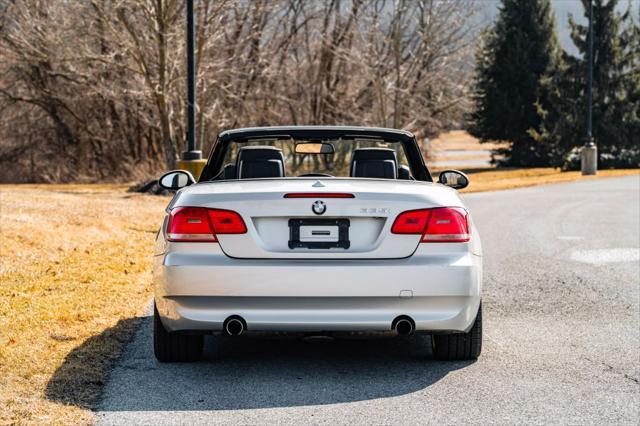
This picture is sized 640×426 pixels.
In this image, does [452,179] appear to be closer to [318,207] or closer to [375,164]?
[375,164]

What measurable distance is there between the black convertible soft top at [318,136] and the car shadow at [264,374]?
1221mm

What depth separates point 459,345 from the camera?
6535mm

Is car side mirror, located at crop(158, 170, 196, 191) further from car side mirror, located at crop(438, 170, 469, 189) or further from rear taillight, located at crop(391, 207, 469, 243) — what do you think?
rear taillight, located at crop(391, 207, 469, 243)

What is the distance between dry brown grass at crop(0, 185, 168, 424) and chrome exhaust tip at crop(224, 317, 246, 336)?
31.7 inches

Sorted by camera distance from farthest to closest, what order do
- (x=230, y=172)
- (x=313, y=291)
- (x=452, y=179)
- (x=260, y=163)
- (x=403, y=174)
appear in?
(x=452, y=179) → (x=403, y=174) → (x=230, y=172) → (x=260, y=163) → (x=313, y=291)

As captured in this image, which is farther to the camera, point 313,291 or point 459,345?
point 459,345

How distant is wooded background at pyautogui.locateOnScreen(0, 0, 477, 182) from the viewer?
1422 inches

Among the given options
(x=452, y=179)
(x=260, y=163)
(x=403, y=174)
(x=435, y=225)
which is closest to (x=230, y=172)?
(x=260, y=163)

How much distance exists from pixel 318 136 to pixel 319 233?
5.28 ft

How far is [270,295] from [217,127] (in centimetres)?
3070

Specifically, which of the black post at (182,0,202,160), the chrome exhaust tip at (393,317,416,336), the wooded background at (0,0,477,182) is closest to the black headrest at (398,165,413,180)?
the chrome exhaust tip at (393,317,416,336)

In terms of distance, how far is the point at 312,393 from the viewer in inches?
226

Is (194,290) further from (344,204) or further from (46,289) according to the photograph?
(46,289)

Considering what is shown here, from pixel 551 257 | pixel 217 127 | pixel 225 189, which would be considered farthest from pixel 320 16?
pixel 225 189
